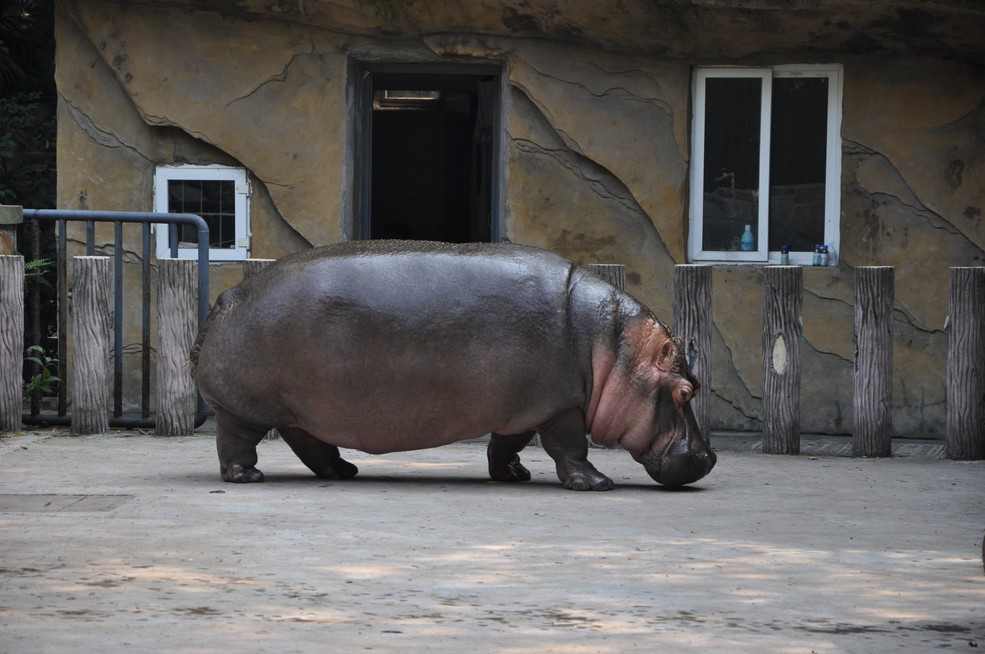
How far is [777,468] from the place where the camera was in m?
7.60

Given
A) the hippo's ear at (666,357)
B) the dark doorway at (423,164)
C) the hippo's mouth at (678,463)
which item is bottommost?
the hippo's mouth at (678,463)

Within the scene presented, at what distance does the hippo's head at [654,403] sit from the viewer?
6500mm

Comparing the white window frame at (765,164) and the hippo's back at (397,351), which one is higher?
the white window frame at (765,164)

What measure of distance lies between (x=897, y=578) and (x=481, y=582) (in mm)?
1304

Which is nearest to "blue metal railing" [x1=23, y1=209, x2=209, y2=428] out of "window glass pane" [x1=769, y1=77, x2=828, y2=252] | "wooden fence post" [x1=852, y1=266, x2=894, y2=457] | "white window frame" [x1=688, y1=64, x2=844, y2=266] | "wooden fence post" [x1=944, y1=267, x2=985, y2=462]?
"white window frame" [x1=688, y1=64, x2=844, y2=266]

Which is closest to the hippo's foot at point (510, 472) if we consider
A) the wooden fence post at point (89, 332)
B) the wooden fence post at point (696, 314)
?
the wooden fence post at point (696, 314)

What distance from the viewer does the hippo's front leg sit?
21.4ft

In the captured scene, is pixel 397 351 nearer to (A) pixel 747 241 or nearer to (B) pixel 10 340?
(B) pixel 10 340

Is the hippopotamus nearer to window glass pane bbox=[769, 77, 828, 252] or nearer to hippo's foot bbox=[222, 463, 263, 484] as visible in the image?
hippo's foot bbox=[222, 463, 263, 484]

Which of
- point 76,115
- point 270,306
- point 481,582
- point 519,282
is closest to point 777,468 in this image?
point 519,282

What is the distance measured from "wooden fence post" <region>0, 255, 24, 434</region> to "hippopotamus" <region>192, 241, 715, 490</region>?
7.63ft

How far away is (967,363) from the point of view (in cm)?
803

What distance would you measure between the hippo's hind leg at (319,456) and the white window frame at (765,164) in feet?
13.6

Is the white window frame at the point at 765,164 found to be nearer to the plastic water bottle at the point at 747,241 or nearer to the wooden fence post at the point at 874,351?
the plastic water bottle at the point at 747,241
